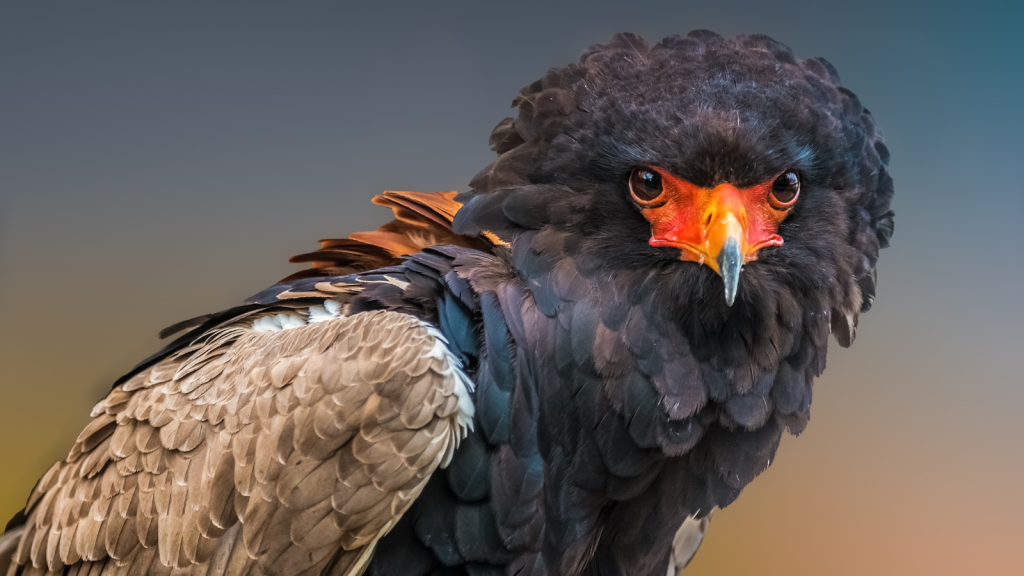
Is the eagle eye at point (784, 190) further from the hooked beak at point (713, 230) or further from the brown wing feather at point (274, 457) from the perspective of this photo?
the brown wing feather at point (274, 457)

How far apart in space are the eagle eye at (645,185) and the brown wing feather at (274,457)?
2.10ft

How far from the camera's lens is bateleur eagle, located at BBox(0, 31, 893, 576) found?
6.68ft

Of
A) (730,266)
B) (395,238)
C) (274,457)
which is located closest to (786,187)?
(730,266)

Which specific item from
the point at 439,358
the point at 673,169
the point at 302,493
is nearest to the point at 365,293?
the point at 439,358

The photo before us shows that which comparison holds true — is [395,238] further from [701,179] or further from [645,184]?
[701,179]

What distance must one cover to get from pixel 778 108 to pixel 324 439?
1.42 metres

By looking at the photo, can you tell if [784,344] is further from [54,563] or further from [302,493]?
[54,563]

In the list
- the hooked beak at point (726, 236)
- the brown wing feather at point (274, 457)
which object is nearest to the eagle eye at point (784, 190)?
the hooked beak at point (726, 236)

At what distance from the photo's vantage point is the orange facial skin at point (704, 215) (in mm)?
2012

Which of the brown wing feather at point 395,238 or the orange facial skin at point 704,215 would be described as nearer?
the orange facial skin at point 704,215

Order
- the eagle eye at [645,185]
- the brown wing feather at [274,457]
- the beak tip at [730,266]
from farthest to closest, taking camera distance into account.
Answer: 1. the eagle eye at [645,185]
2. the brown wing feather at [274,457]
3. the beak tip at [730,266]

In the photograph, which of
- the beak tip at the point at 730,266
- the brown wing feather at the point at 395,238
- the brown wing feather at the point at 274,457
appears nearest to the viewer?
the beak tip at the point at 730,266

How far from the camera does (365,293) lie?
2330 mm

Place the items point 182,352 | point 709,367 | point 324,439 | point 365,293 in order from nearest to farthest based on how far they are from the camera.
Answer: point 324,439 < point 709,367 < point 365,293 < point 182,352
